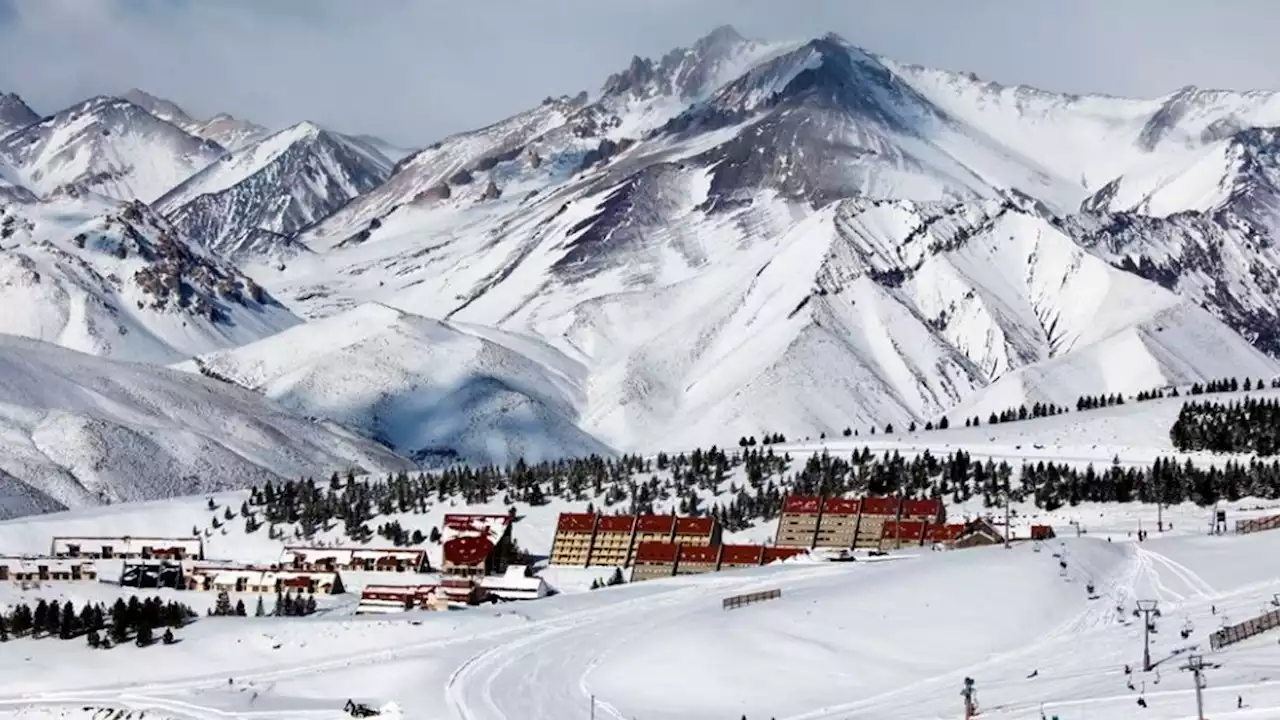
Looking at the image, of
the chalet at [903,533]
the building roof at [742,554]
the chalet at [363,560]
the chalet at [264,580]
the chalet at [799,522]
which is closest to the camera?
the chalet at [264,580]

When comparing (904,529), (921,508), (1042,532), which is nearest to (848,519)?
(904,529)

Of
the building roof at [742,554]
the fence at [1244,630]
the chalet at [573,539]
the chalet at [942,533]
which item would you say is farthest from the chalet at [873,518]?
the fence at [1244,630]

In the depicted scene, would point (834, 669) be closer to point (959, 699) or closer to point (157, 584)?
point (959, 699)

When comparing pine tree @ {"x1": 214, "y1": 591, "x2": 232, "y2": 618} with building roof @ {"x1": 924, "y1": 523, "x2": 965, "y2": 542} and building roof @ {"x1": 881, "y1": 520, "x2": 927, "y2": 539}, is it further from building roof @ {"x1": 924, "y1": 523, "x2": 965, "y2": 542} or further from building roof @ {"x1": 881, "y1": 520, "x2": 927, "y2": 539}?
building roof @ {"x1": 924, "y1": 523, "x2": 965, "y2": 542}

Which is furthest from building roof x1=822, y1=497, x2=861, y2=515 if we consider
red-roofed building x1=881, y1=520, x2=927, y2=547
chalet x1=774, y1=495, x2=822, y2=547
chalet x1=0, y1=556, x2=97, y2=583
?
chalet x1=0, y1=556, x2=97, y2=583

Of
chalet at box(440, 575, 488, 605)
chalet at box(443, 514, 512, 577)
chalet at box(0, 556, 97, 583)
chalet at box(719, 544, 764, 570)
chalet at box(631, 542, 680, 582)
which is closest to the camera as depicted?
chalet at box(440, 575, 488, 605)

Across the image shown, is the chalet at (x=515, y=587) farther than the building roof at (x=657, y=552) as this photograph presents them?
No

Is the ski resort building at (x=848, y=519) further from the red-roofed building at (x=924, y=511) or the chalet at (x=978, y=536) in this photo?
the chalet at (x=978, y=536)
